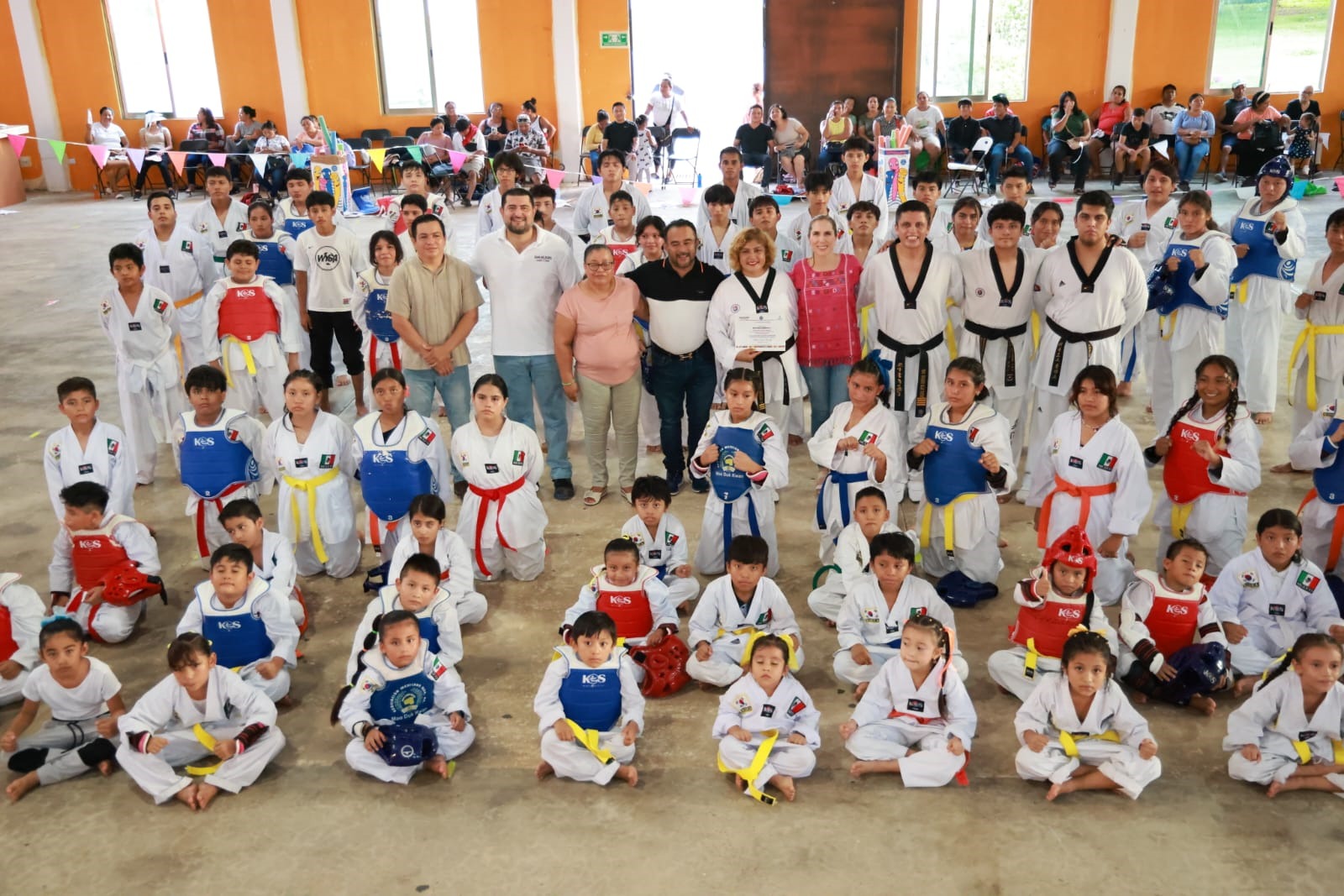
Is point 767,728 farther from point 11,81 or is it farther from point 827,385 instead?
point 11,81

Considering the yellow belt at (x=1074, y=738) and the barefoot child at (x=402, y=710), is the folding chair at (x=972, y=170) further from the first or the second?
the barefoot child at (x=402, y=710)

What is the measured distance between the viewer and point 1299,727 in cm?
371

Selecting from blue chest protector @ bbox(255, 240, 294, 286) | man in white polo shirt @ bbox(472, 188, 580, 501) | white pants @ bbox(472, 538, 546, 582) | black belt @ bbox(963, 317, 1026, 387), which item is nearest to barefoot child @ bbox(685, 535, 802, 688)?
white pants @ bbox(472, 538, 546, 582)

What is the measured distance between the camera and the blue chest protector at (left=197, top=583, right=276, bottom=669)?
4.39 metres

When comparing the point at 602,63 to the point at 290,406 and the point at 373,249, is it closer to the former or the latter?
the point at 373,249

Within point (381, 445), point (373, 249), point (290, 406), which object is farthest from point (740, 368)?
point (373, 249)

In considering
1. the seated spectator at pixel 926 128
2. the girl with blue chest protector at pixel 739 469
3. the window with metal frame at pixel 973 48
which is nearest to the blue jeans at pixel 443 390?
the girl with blue chest protector at pixel 739 469

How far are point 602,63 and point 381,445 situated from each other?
14.5m

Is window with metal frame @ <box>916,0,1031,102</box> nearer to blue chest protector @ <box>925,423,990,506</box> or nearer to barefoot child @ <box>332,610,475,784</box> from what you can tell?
blue chest protector @ <box>925,423,990,506</box>

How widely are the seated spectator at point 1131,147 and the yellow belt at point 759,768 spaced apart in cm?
1386

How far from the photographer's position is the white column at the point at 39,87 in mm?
17953

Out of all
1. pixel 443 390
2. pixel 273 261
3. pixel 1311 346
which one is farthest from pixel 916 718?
pixel 273 261

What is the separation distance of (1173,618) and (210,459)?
4266 mm

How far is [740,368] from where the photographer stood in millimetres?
5293
